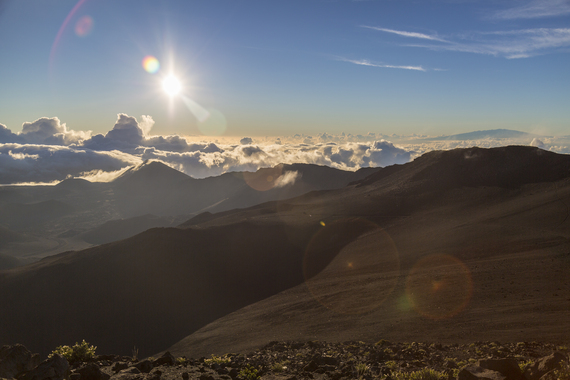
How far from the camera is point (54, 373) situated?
29.4ft

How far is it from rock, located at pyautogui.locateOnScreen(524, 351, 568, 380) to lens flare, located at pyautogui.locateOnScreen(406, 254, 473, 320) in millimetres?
18339

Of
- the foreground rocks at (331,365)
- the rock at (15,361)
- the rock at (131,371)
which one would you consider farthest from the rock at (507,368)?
A: the rock at (15,361)

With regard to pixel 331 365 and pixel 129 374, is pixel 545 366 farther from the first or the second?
pixel 129 374

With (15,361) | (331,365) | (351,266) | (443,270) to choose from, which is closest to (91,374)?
(15,361)

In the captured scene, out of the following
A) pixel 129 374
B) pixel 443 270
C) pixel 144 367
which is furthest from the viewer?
pixel 443 270

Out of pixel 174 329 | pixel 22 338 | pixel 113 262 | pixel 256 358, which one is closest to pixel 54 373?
pixel 256 358

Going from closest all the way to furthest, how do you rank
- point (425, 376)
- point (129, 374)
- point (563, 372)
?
point (563, 372) → point (129, 374) → point (425, 376)

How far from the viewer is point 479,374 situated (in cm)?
856

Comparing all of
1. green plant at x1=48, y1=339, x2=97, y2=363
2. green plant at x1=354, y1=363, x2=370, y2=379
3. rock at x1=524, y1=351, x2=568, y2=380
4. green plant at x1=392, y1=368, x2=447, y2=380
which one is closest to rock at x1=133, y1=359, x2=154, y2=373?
green plant at x1=48, y1=339, x2=97, y2=363

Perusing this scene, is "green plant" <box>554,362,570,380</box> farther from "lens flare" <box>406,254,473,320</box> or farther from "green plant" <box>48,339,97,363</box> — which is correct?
"lens flare" <box>406,254,473,320</box>

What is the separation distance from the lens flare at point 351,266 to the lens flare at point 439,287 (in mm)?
2578

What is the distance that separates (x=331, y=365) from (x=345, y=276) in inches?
1272

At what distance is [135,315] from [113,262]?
15.7 m

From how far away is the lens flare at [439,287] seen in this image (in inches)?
1061
